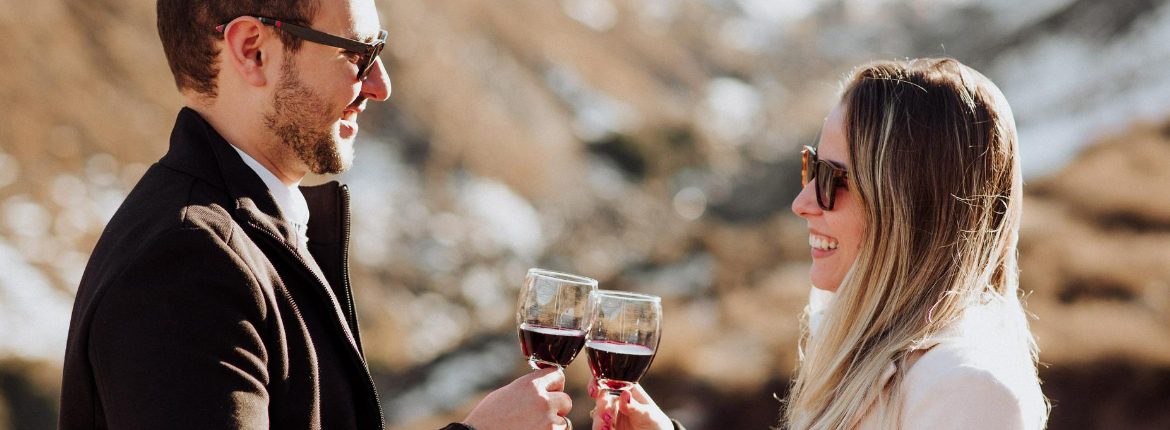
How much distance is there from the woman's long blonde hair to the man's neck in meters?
1.65

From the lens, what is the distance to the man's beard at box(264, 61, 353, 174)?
2.78m

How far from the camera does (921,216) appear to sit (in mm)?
2752

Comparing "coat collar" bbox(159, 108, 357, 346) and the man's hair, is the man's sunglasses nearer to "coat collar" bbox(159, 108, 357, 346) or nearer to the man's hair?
the man's hair

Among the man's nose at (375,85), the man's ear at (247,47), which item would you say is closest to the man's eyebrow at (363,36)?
the man's nose at (375,85)

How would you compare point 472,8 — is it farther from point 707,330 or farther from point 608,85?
point 707,330

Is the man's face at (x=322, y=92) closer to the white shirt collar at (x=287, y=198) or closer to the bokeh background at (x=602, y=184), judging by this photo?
the white shirt collar at (x=287, y=198)

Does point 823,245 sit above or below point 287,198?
below

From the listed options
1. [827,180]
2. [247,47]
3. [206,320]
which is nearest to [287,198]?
[247,47]

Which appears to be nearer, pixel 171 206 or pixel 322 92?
pixel 171 206

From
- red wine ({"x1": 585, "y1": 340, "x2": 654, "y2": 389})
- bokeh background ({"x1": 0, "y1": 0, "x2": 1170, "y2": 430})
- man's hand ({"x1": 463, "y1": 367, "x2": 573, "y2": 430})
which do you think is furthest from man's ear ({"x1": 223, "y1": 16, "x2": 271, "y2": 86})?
bokeh background ({"x1": 0, "y1": 0, "x2": 1170, "y2": 430})

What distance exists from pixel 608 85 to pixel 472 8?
14.8 ft

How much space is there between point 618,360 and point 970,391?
0.95 m

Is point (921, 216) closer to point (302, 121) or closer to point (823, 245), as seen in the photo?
point (823, 245)

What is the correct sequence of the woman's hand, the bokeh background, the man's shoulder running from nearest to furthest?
the man's shoulder < the woman's hand < the bokeh background
